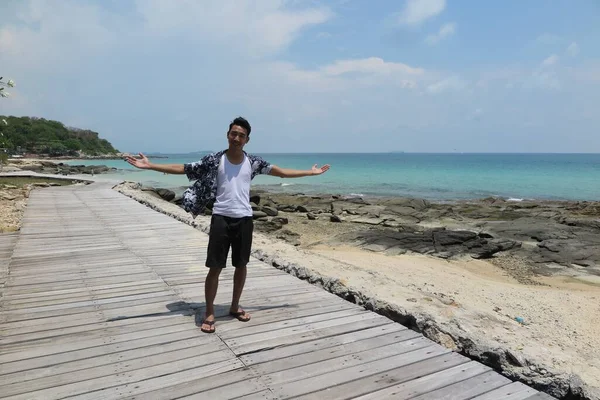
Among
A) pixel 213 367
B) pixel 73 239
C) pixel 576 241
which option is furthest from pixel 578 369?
pixel 576 241

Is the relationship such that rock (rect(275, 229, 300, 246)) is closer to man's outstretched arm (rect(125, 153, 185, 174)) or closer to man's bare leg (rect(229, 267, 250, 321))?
man's bare leg (rect(229, 267, 250, 321))

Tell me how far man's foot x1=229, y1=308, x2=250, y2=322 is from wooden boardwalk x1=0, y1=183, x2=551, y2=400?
70 mm

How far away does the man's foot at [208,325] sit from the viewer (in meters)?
3.98

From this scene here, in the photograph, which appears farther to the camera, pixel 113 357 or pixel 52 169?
pixel 52 169

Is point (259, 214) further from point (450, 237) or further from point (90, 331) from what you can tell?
point (90, 331)

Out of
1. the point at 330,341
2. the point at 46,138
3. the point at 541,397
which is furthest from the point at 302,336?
the point at 46,138

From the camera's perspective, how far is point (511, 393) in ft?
10.2

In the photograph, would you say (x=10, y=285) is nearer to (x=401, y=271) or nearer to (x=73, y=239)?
(x=73, y=239)

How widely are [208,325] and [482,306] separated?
553 cm

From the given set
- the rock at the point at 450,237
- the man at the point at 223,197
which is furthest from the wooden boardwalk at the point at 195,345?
the rock at the point at 450,237

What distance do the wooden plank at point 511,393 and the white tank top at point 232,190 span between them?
2452mm

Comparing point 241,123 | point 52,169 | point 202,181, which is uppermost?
point 241,123

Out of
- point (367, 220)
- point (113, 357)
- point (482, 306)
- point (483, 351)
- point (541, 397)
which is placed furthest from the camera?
point (367, 220)

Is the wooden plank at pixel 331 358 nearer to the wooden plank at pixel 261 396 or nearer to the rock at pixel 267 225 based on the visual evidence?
the wooden plank at pixel 261 396
